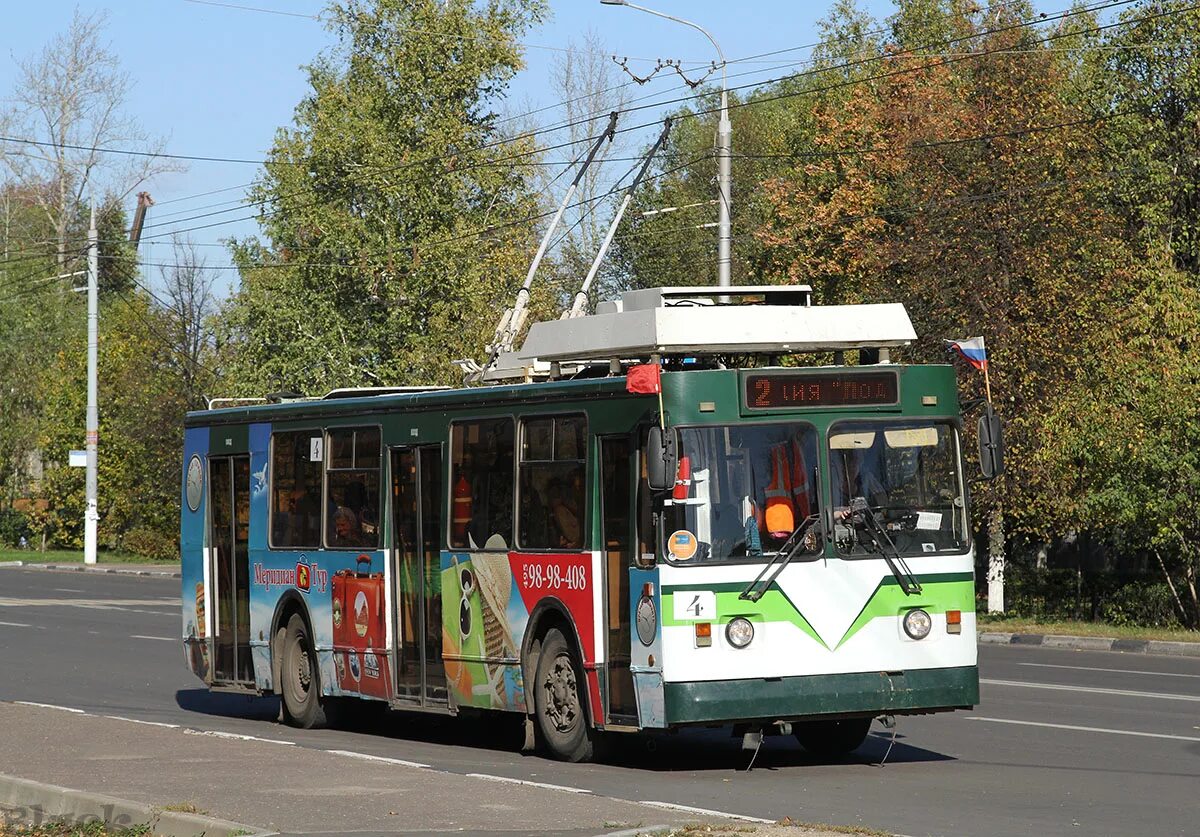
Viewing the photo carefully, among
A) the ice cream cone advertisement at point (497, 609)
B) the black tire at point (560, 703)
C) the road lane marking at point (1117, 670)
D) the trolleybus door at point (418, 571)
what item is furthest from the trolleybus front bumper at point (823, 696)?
the road lane marking at point (1117, 670)

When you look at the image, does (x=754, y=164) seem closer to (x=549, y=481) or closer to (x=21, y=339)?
(x=21, y=339)

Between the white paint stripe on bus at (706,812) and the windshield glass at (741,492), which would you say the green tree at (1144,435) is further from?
the white paint stripe on bus at (706,812)

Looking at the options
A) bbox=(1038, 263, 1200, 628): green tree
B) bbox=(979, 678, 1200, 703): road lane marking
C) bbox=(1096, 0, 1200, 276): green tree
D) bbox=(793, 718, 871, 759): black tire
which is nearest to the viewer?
bbox=(793, 718, 871, 759): black tire

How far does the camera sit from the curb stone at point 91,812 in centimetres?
909

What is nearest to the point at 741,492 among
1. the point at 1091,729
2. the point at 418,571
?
the point at 418,571

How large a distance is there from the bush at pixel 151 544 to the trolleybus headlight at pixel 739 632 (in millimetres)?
48944

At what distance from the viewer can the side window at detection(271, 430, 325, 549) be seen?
53.8 ft

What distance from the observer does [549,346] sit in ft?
45.8

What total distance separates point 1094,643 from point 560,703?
1513cm

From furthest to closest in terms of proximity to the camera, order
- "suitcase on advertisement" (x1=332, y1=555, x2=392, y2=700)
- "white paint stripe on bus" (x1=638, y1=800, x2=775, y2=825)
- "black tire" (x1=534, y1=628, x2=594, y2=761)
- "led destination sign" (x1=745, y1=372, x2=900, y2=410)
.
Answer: "suitcase on advertisement" (x1=332, y1=555, x2=392, y2=700)
"black tire" (x1=534, y1=628, x2=594, y2=761)
"led destination sign" (x1=745, y1=372, x2=900, y2=410)
"white paint stripe on bus" (x1=638, y1=800, x2=775, y2=825)

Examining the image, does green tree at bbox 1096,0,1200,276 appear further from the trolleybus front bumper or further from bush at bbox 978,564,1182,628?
the trolleybus front bumper

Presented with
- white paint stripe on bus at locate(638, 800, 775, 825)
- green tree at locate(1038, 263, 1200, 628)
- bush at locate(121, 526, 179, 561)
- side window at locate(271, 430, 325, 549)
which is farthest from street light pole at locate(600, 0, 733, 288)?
bush at locate(121, 526, 179, 561)

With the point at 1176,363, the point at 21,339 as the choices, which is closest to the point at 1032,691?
the point at 1176,363

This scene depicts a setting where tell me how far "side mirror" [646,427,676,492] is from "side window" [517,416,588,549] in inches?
54.2
